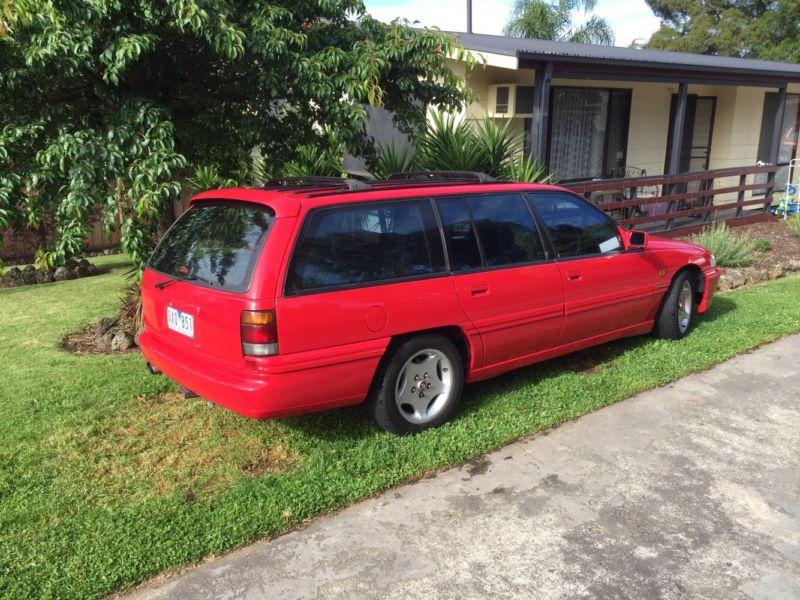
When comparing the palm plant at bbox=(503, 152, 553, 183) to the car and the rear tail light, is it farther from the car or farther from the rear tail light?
the rear tail light

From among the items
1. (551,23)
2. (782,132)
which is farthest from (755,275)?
(551,23)

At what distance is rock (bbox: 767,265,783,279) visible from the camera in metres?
9.16

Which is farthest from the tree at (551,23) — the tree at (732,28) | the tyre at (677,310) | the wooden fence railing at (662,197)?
the tyre at (677,310)

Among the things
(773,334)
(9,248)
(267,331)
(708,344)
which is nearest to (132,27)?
(267,331)

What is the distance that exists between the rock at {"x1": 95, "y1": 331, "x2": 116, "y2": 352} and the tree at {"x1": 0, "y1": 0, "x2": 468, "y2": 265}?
1191 millimetres

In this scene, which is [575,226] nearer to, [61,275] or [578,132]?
[578,132]

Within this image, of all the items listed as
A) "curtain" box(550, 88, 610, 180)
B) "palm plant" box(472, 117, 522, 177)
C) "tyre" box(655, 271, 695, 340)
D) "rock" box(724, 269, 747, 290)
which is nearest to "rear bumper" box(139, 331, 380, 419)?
"tyre" box(655, 271, 695, 340)

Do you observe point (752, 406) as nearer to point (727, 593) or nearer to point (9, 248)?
point (727, 593)

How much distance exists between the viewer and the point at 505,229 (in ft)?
15.0

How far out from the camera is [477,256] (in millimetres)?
4348

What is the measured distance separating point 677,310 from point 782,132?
43.3 ft

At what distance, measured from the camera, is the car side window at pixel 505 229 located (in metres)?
4.44

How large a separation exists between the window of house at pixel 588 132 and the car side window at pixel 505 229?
294 inches

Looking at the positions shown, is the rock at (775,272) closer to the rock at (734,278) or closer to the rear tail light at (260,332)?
the rock at (734,278)
